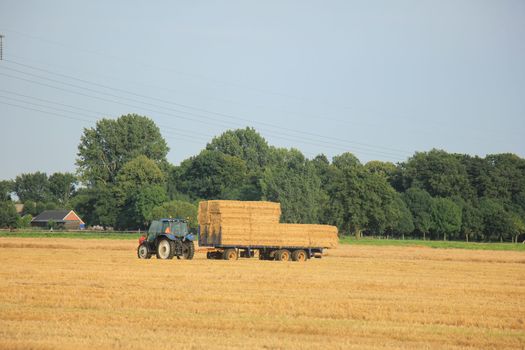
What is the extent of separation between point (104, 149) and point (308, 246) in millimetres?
88351

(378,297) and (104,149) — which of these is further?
(104,149)

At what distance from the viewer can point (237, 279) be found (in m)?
27.6

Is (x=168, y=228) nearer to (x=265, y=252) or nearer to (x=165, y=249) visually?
(x=165, y=249)

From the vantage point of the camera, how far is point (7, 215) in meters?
117

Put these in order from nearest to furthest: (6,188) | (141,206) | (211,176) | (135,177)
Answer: (141,206), (135,177), (211,176), (6,188)

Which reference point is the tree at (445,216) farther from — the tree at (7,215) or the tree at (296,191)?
the tree at (7,215)

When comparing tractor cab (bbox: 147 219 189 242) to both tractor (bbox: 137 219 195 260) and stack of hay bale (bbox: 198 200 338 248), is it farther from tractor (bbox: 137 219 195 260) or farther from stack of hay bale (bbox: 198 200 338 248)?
stack of hay bale (bbox: 198 200 338 248)

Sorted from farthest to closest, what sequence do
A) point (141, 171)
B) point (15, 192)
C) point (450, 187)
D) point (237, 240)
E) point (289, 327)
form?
point (15, 192), point (450, 187), point (141, 171), point (237, 240), point (289, 327)

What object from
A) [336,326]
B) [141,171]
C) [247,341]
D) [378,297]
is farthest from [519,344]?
[141,171]

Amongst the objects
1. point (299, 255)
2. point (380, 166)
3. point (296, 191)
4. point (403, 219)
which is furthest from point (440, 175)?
point (299, 255)

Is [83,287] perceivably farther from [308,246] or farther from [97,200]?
[97,200]

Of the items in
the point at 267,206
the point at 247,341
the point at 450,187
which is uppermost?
the point at 450,187

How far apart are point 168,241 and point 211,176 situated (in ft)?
277

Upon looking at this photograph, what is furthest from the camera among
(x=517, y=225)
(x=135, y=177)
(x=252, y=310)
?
(x=135, y=177)
